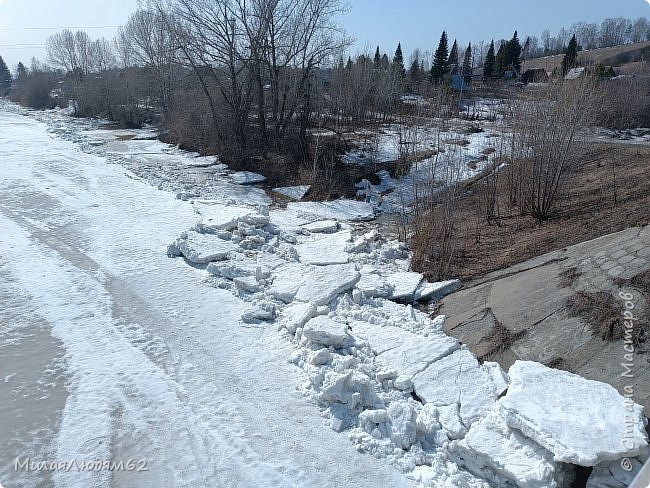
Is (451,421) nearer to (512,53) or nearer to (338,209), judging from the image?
(338,209)

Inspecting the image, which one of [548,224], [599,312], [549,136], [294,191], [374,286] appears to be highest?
[549,136]

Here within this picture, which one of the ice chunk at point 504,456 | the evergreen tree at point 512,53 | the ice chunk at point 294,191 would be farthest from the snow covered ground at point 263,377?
the evergreen tree at point 512,53

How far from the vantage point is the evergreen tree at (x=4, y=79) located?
246 ft

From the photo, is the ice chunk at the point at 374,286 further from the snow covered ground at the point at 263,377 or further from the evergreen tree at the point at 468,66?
the evergreen tree at the point at 468,66

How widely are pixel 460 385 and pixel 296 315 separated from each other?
2.42m

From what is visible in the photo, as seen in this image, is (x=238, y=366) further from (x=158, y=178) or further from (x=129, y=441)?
(x=158, y=178)

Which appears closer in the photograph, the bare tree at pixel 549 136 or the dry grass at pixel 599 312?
the dry grass at pixel 599 312

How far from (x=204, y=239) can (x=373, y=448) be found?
19.4ft

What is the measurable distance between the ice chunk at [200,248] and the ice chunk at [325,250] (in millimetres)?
1440

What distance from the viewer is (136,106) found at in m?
35.6

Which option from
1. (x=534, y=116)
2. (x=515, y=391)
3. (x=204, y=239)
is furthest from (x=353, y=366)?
(x=534, y=116)

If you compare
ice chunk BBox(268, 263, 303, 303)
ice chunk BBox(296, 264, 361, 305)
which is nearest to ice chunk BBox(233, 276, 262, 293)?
ice chunk BBox(268, 263, 303, 303)

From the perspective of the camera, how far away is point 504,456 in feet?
12.7

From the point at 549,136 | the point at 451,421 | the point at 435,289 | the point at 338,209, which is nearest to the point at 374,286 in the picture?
the point at 435,289
